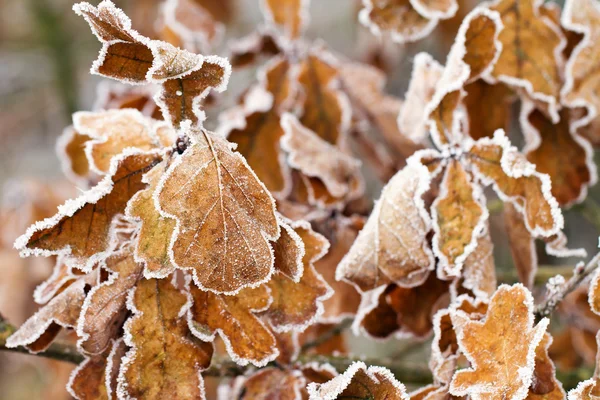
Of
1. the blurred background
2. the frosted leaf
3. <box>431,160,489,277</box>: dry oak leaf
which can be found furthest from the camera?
the blurred background

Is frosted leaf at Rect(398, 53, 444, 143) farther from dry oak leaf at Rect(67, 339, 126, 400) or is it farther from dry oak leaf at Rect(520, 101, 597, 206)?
dry oak leaf at Rect(67, 339, 126, 400)

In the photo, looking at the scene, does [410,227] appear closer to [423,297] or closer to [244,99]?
[423,297]

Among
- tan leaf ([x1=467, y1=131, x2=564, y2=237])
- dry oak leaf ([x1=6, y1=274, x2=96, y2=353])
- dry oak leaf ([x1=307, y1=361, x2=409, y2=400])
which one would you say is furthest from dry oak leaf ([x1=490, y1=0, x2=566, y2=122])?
dry oak leaf ([x1=6, y1=274, x2=96, y2=353])

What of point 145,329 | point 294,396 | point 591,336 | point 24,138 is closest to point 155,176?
point 145,329

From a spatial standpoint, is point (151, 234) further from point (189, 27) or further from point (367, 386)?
point (189, 27)

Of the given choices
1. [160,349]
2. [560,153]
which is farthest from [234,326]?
[560,153]
